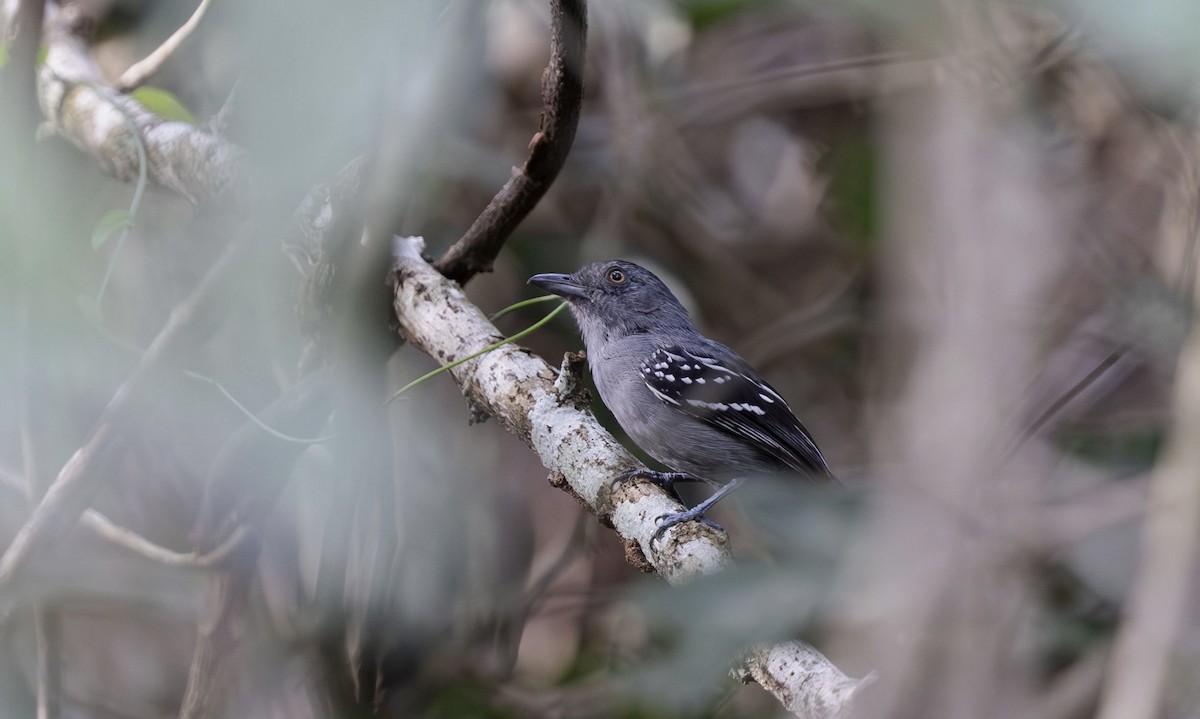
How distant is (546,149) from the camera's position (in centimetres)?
286

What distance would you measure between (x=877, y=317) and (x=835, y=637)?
2378 millimetres

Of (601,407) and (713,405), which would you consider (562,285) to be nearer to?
(601,407)

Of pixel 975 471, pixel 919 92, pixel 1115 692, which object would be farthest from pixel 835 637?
pixel 919 92

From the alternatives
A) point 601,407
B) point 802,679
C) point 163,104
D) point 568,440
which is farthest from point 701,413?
point 163,104

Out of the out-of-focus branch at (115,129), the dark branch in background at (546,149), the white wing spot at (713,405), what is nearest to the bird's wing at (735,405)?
the white wing spot at (713,405)

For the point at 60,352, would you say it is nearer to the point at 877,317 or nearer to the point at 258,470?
the point at 258,470

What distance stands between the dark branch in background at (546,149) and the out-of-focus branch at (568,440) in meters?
0.15

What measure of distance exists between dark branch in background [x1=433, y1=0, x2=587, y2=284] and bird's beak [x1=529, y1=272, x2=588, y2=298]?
218 millimetres

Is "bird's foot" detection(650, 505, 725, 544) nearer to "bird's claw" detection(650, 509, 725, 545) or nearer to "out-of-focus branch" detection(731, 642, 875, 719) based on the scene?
"bird's claw" detection(650, 509, 725, 545)

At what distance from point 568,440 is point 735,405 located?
0.65m

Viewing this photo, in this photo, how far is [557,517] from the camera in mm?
4730

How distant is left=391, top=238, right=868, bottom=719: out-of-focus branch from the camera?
6.36 feet

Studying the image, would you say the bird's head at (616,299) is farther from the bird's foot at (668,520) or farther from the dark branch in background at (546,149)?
the bird's foot at (668,520)

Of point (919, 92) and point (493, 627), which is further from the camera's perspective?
point (493, 627)
